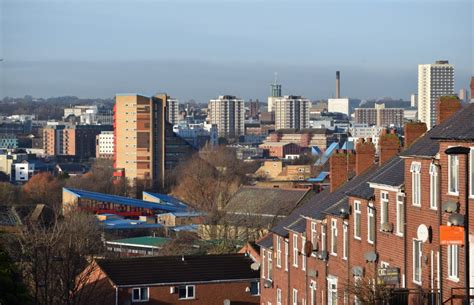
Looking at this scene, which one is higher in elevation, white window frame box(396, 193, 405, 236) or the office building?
the office building

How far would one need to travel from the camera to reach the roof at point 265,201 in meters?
64.6

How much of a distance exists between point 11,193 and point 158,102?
47.3 m

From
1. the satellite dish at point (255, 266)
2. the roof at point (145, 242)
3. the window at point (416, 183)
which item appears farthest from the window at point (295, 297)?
the roof at point (145, 242)

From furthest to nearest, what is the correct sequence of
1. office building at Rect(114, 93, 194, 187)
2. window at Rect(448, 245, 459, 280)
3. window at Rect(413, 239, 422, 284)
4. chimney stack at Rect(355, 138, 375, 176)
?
1. office building at Rect(114, 93, 194, 187)
2. chimney stack at Rect(355, 138, 375, 176)
3. window at Rect(413, 239, 422, 284)
4. window at Rect(448, 245, 459, 280)

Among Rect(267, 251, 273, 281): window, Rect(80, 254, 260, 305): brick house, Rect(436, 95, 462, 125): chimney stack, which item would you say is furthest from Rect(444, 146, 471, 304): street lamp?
Rect(80, 254, 260, 305): brick house

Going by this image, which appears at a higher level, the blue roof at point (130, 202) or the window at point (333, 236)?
the window at point (333, 236)

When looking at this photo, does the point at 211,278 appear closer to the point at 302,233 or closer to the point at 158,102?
the point at 302,233

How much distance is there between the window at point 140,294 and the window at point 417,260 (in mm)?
19951

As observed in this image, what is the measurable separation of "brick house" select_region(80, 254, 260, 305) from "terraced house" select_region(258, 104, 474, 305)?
5289mm

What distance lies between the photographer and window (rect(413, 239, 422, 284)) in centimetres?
2614

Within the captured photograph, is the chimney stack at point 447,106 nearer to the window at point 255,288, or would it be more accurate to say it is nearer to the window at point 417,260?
the window at point 417,260

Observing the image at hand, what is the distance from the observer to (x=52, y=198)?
396 feet

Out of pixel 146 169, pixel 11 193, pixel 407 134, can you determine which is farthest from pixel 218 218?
pixel 146 169

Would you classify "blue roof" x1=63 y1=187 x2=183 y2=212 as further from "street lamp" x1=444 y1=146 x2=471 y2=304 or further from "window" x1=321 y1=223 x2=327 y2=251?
"street lamp" x1=444 y1=146 x2=471 y2=304
